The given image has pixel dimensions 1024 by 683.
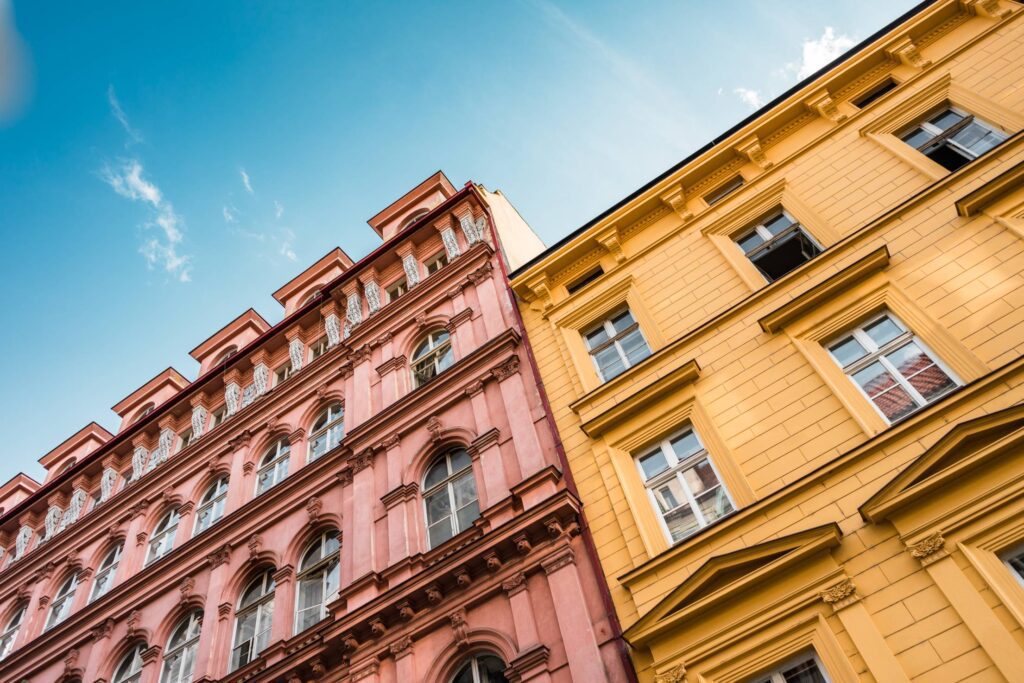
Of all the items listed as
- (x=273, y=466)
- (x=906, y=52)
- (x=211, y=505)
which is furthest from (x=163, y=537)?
(x=906, y=52)

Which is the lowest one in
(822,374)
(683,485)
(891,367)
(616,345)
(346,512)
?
(683,485)

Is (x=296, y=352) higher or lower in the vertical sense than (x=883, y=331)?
higher

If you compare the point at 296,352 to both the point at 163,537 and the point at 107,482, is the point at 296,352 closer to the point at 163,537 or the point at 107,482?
the point at 163,537

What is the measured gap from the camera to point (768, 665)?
9703 millimetres

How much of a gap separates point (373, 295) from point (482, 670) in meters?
12.2

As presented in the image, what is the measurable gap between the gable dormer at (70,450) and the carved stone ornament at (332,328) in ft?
46.7

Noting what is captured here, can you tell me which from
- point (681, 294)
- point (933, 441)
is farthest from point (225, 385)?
point (933, 441)

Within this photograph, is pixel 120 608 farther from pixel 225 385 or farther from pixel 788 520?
pixel 788 520

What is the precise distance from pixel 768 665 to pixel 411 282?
14508 millimetres

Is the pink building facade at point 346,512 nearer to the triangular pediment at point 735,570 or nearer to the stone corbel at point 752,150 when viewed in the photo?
the triangular pediment at point 735,570

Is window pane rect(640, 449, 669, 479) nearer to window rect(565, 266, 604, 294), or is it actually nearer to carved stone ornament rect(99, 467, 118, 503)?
window rect(565, 266, 604, 294)

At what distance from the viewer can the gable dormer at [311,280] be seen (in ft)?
86.7

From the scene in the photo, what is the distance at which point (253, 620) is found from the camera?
55.9 ft

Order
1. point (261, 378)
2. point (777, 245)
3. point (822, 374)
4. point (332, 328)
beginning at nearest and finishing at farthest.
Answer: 1. point (822, 374)
2. point (777, 245)
3. point (332, 328)
4. point (261, 378)
